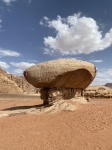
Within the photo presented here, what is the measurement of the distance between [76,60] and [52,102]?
249 cm

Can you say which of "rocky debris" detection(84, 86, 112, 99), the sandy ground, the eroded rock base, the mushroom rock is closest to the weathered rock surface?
the mushroom rock

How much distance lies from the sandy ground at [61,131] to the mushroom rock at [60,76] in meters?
2.53

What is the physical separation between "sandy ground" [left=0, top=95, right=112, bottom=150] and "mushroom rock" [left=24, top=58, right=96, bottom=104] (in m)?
2.53

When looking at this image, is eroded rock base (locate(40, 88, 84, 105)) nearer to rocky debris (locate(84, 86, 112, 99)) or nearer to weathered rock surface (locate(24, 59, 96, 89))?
weathered rock surface (locate(24, 59, 96, 89))

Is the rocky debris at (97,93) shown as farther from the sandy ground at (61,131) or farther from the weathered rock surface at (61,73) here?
the sandy ground at (61,131)

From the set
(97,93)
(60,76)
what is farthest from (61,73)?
(97,93)

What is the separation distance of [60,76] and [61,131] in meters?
4.42

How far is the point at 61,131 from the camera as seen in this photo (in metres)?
6.68

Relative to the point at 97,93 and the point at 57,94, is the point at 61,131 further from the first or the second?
the point at 97,93

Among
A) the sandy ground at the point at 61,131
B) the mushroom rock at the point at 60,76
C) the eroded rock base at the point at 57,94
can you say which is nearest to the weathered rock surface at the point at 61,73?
the mushroom rock at the point at 60,76

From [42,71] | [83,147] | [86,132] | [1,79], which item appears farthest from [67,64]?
[1,79]

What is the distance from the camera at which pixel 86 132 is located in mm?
6387

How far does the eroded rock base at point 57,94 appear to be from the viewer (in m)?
11.0

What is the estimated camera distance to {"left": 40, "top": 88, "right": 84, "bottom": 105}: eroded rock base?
11.0 m
